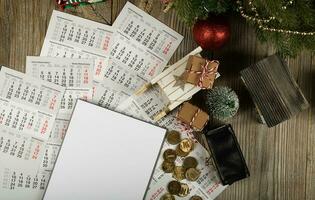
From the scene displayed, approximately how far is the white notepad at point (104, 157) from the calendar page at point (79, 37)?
123 mm

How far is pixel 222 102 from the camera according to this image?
42.5 inches

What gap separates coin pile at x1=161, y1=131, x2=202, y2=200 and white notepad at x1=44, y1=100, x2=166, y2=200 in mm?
28

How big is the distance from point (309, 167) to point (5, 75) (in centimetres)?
79

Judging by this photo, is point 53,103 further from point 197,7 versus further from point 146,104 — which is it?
point 197,7

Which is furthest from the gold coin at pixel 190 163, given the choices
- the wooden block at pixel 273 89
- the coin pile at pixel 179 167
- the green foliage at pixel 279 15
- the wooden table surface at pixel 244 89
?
the green foliage at pixel 279 15

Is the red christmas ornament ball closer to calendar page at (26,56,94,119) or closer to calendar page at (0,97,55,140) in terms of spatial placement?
calendar page at (26,56,94,119)

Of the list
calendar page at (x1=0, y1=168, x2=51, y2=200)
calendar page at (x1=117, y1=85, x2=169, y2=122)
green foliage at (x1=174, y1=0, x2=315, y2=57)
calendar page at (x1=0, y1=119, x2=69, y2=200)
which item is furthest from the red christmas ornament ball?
calendar page at (x1=0, y1=168, x2=51, y2=200)

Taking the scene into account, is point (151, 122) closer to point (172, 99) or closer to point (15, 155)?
point (172, 99)

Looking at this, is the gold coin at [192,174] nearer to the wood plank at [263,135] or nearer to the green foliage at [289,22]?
the wood plank at [263,135]

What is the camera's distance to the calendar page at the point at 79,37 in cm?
117

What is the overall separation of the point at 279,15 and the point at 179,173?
0.45m

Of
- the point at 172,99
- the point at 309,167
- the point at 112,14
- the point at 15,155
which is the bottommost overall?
the point at 309,167

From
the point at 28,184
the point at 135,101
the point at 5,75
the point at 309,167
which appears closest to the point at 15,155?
the point at 28,184

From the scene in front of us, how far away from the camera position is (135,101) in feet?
3.84
